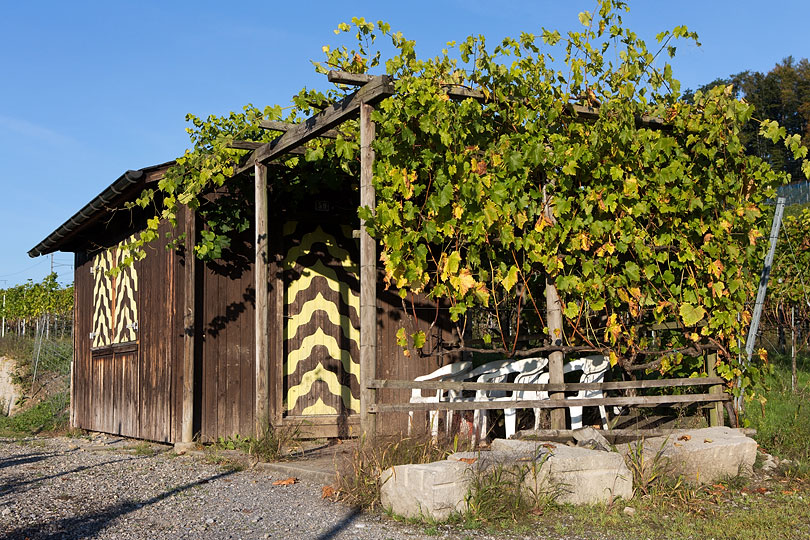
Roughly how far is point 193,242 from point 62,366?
29.9ft

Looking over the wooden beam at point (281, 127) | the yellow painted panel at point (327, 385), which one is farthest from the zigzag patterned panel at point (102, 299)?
the wooden beam at point (281, 127)

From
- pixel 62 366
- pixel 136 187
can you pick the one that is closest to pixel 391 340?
pixel 136 187

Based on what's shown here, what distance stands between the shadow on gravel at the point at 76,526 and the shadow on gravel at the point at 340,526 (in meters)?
1.26

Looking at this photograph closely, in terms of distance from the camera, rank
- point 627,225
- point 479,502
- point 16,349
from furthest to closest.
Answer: point 16,349
point 627,225
point 479,502

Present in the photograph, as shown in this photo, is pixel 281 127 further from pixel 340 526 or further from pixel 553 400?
pixel 340 526

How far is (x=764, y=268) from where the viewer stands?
21.2ft

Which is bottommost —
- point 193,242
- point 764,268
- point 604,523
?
point 604,523

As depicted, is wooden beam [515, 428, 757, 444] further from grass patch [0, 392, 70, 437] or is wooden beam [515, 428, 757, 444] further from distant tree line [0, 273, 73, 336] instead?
distant tree line [0, 273, 73, 336]

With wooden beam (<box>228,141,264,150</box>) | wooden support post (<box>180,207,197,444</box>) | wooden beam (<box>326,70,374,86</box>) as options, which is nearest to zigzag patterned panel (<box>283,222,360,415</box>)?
wooden support post (<box>180,207,197,444</box>)

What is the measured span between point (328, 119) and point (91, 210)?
14.6 ft

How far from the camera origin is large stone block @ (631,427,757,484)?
5051 millimetres

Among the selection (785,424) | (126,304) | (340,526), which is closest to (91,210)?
(126,304)

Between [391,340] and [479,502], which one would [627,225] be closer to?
[479,502]

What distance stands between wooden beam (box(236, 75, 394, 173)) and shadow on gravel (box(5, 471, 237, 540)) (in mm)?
2990
